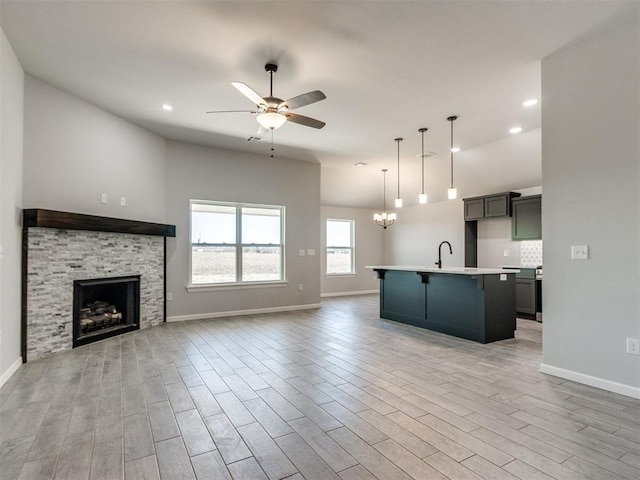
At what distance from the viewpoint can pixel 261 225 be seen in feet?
22.9

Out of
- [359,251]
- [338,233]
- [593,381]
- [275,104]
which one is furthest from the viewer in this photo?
[359,251]

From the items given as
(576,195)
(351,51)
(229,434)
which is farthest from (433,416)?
(351,51)

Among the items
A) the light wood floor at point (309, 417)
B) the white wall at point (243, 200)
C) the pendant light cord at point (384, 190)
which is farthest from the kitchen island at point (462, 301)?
the pendant light cord at point (384, 190)

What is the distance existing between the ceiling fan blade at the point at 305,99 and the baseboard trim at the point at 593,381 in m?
3.30

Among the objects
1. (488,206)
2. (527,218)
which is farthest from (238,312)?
(527,218)

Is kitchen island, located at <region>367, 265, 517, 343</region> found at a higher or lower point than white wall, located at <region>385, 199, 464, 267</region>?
lower

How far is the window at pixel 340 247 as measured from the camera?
9637 mm

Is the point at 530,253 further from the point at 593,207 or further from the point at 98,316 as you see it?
the point at 98,316

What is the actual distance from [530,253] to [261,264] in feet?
17.6

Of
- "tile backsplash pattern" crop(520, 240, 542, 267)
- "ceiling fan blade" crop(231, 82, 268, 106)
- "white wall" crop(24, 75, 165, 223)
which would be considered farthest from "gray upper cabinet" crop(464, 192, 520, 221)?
"white wall" crop(24, 75, 165, 223)

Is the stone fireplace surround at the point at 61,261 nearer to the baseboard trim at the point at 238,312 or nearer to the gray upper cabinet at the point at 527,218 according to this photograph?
the baseboard trim at the point at 238,312

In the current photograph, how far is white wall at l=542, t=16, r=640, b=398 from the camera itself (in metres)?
2.83

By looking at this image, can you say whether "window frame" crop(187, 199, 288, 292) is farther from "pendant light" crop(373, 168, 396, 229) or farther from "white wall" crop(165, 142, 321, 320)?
"pendant light" crop(373, 168, 396, 229)

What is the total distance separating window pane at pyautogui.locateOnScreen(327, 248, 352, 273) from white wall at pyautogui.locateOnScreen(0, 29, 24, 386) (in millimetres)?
6854
